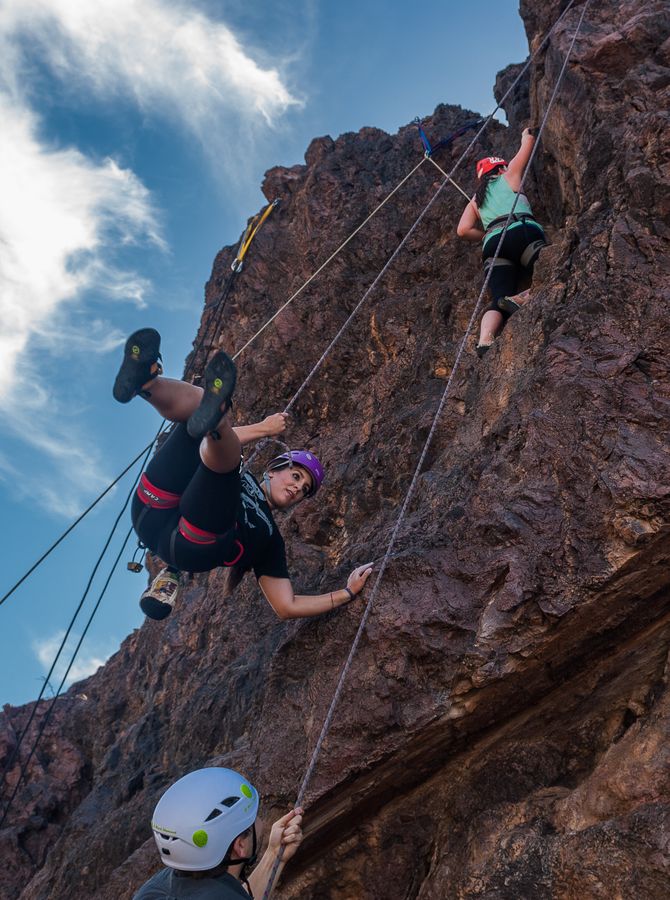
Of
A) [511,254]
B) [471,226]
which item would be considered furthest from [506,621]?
[471,226]

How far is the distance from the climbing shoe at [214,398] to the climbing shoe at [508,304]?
103 inches

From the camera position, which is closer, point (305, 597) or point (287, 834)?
point (287, 834)

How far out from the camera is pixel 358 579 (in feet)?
15.1

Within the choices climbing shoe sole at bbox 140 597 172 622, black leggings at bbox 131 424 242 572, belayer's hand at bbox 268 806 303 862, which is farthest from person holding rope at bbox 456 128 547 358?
belayer's hand at bbox 268 806 303 862

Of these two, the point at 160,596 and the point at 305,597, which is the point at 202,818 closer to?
the point at 305,597

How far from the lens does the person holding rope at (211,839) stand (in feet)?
10.2

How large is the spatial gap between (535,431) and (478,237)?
3551 mm

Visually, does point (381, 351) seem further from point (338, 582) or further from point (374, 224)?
point (338, 582)

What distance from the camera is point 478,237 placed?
7.27m

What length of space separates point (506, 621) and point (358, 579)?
1.01 m

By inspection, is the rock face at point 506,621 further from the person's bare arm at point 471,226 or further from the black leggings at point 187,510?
the black leggings at point 187,510

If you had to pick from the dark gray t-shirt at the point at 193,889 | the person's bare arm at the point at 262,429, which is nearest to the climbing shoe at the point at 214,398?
the person's bare arm at the point at 262,429

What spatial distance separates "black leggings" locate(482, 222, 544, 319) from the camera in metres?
6.37

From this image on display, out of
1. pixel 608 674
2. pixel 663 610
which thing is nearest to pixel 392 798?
pixel 608 674
